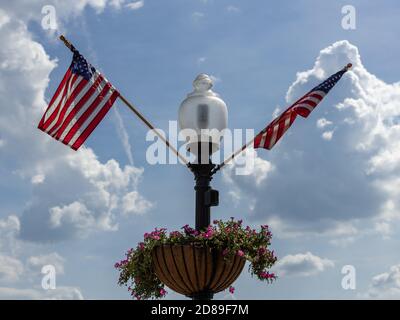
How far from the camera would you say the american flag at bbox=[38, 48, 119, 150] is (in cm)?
1155

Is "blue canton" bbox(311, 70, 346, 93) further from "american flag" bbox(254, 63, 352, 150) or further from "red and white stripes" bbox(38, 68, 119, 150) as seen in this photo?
"red and white stripes" bbox(38, 68, 119, 150)

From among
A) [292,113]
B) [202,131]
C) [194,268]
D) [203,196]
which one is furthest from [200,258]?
[292,113]

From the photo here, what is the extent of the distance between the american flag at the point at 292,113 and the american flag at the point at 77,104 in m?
2.60

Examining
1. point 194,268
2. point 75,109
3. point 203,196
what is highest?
point 75,109

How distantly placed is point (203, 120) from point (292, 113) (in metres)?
1.77

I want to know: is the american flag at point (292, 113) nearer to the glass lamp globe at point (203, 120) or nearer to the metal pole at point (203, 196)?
the glass lamp globe at point (203, 120)

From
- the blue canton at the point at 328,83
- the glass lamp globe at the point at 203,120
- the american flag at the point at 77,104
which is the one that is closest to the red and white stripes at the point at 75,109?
the american flag at the point at 77,104

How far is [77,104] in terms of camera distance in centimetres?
1159

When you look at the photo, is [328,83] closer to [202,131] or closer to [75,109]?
[202,131]

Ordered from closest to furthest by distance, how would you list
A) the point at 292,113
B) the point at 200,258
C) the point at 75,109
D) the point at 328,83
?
the point at 200,258, the point at 75,109, the point at 292,113, the point at 328,83

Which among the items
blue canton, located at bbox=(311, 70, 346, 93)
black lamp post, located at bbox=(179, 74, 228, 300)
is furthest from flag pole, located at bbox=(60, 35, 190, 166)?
blue canton, located at bbox=(311, 70, 346, 93)
